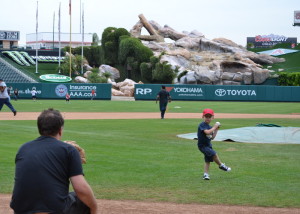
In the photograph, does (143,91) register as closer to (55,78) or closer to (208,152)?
(55,78)

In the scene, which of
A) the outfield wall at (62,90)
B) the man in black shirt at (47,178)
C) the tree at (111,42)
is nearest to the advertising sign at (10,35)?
the tree at (111,42)

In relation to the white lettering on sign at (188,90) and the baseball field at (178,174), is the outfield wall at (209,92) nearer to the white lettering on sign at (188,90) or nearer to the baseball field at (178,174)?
the white lettering on sign at (188,90)

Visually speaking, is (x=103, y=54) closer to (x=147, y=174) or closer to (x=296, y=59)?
(x=296, y=59)

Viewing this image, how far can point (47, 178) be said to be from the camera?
205 inches

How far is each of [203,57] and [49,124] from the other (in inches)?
3442

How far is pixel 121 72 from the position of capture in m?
92.4

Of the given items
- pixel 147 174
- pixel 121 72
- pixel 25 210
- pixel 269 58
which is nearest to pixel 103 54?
pixel 121 72

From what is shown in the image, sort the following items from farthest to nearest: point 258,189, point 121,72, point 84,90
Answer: point 121,72 → point 84,90 → point 258,189

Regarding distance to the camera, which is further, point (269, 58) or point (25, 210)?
point (269, 58)

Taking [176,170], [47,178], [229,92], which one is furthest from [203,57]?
[47,178]

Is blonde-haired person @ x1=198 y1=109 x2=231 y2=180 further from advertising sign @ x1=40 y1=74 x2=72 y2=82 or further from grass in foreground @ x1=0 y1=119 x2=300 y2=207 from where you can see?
advertising sign @ x1=40 y1=74 x2=72 y2=82

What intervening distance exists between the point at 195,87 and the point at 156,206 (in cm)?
5865

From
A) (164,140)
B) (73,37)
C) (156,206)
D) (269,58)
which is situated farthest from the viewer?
(73,37)

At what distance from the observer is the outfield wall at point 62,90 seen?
6619cm
